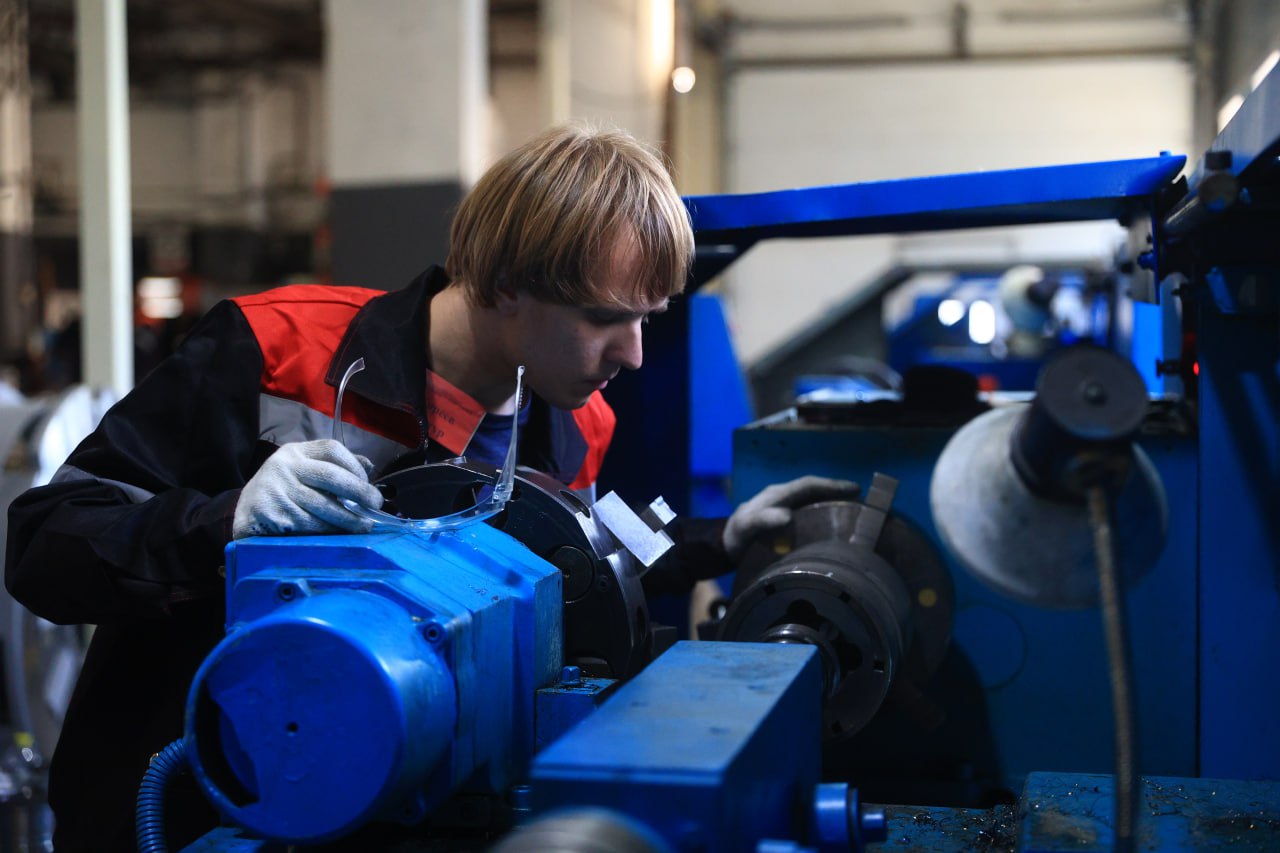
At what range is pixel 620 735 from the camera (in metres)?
0.68

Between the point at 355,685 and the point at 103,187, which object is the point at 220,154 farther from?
the point at 355,685

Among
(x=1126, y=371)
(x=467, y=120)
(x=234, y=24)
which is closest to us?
A: (x=1126, y=371)

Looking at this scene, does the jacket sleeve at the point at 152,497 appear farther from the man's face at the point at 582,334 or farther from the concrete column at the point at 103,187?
the concrete column at the point at 103,187

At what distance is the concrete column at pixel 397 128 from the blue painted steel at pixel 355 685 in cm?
358

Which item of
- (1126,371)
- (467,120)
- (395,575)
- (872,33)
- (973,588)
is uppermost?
(872,33)

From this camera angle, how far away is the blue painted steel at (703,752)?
2.01 feet

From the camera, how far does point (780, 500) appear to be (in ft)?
4.32

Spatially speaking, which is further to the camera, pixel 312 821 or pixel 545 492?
pixel 545 492

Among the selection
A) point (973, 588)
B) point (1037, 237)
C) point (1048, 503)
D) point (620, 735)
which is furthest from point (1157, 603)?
point (1037, 237)

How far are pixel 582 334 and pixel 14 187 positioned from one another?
6.80 m

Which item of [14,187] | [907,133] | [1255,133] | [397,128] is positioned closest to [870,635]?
[1255,133]

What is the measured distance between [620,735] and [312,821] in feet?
0.62

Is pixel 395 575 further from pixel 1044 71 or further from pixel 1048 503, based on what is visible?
pixel 1044 71

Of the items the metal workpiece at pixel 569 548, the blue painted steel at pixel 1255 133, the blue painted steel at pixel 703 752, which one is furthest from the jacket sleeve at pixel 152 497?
the blue painted steel at pixel 1255 133
